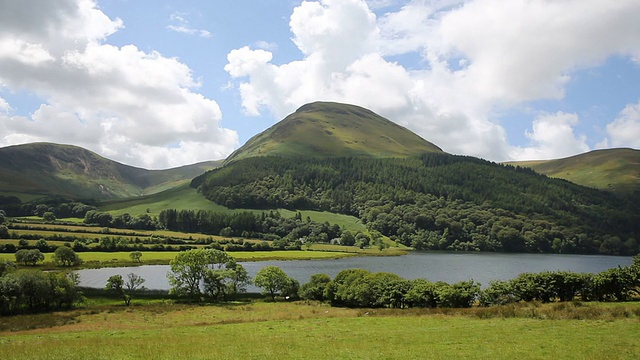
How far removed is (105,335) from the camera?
41.8 meters

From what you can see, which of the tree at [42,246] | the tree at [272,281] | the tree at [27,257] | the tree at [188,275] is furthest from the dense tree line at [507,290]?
the tree at [42,246]

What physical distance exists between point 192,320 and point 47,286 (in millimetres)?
26729

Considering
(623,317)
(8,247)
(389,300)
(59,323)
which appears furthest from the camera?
(8,247)

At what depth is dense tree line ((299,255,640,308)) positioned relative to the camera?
181ft

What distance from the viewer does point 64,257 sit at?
119 meters

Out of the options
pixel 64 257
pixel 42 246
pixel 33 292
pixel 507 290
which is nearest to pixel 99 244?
pixel 42 246

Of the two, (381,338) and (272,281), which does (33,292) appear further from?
(381,338)

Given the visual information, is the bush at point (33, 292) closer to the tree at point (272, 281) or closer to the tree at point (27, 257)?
the tree at point (272, 281)

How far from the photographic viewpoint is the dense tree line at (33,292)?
63.7 m

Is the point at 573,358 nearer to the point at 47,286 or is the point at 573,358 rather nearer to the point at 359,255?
the point at 47,286

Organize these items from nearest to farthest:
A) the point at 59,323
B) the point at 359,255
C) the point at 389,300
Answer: the point at 59,323, the point at 389,300, the point at 359,255

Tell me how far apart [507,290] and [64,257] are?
113m

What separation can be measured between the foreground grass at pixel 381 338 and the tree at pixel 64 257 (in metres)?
68.5

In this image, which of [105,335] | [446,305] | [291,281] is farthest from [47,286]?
[446,305]
